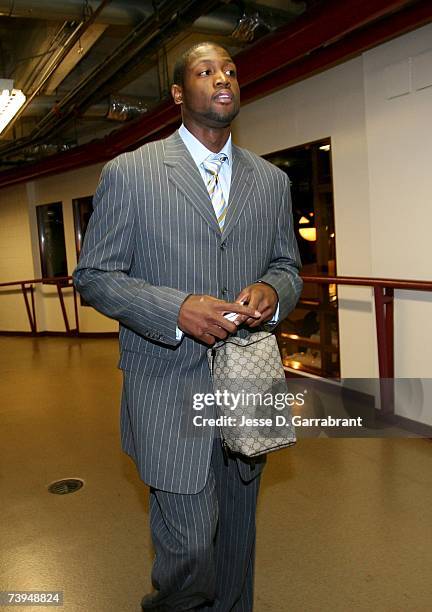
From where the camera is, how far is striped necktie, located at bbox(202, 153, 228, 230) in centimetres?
151

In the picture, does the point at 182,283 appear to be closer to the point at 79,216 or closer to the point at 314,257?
the point at 314,257

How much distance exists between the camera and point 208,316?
1288 mm

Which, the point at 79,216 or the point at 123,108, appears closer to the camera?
the point at 123,108

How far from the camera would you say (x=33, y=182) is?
899 cm

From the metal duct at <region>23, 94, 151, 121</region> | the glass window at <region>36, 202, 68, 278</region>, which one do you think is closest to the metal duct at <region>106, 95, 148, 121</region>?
the metal duct at <region>23, 94, 151, 121</region>

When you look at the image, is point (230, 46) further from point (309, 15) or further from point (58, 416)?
point (58, 416)

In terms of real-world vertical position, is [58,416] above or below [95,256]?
below

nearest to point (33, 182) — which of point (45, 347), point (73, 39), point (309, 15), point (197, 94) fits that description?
point (45, 347)

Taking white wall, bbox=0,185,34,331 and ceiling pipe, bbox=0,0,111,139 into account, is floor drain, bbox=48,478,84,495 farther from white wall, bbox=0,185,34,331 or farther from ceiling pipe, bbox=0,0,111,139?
white wall, bbox=0,185,34,331

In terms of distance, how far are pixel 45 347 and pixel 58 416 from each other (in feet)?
11.9

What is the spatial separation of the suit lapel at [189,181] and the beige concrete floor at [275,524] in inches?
51.8

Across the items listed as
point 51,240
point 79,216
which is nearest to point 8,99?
point 79,216

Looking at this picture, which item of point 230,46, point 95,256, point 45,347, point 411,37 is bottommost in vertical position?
point 45,347

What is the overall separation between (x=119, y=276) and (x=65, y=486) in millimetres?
1992
